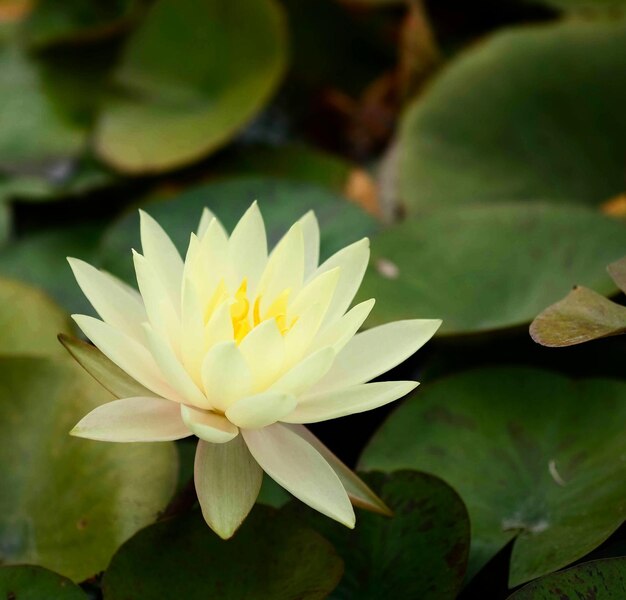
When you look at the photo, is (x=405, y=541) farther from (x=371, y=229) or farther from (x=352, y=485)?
(x=371, y=229)

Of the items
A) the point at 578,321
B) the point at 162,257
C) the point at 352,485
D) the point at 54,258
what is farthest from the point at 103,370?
the point at 54,258

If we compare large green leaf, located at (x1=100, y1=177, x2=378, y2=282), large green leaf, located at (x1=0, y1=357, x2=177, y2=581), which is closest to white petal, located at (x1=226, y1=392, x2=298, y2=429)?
large green leaf, located at (x1=0, y1=357, x2=177, y2=581)

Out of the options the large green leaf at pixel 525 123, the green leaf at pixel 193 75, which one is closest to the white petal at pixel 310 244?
the large green leaf at pixel 525 123

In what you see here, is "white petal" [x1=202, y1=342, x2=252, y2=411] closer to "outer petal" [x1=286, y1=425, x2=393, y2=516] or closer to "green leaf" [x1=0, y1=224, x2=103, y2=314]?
"outer petal" [x1=286, y1=425, x2=393, y2=516]

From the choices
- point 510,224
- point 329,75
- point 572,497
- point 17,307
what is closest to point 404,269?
point 510,224

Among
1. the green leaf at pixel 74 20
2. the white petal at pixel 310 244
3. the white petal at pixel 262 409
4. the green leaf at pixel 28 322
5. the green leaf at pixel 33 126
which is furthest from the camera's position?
the green leaf at pixel 74 20

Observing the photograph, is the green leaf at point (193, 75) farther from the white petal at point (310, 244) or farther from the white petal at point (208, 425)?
the white petal at point (208, 425)
